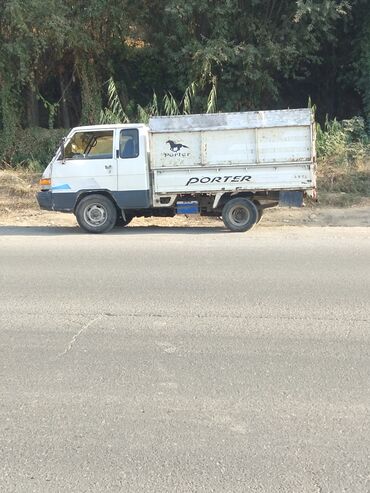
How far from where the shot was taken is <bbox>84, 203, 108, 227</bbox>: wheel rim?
11.8m

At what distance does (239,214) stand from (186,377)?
745 cm

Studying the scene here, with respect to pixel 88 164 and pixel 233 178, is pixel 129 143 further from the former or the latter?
pixel 233 178

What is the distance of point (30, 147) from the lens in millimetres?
19906

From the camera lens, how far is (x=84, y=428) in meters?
3.83

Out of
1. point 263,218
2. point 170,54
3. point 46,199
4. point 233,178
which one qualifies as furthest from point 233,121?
point 170,54

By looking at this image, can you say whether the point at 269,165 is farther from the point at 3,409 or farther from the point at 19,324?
the point at 3,409

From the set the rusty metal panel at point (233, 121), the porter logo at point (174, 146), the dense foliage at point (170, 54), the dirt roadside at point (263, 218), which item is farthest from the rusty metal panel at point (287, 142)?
the dense foliage at point (170, 54)

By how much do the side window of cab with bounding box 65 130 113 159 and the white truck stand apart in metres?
0.02

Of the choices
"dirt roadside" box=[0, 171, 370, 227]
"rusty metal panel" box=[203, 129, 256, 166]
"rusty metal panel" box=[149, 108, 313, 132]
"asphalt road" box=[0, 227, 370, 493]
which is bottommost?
"asphalt road" box=[0, 227, 370, 493]

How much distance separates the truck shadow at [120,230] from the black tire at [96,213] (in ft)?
0.59

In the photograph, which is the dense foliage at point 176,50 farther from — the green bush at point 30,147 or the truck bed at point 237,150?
the truck bed at point 237,150

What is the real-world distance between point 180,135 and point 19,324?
20.4 feet

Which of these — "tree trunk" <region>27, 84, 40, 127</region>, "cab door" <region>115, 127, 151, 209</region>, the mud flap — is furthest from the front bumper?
"tree trunk" <region>27, 84, 40, 127</region>

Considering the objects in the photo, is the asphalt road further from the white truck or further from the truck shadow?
the truck shadow
